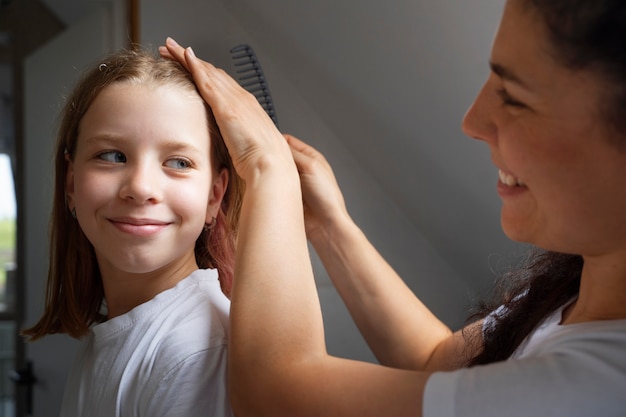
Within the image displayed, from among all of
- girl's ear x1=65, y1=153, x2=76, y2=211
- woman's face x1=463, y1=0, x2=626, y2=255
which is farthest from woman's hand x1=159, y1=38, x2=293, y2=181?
woman's face x1=463, y1=0, x2=626, y2=255

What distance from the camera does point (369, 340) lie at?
1.10m

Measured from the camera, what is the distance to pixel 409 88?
1457mm

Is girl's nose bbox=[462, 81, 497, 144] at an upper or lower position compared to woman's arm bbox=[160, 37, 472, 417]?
upper

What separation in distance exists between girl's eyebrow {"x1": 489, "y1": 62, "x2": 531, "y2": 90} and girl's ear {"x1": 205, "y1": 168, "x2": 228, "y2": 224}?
43 centimetres

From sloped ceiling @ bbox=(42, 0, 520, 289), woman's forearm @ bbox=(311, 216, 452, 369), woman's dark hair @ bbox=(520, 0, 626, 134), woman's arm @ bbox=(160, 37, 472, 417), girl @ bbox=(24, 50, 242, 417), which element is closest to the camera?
woman's dark hair @ bbox=(520, 0, 626, 134)

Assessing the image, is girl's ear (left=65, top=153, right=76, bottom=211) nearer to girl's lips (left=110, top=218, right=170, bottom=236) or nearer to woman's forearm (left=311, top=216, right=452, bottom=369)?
girl's lips (left=110, top=218, right=170, bottom=236)

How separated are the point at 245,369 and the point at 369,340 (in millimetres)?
373

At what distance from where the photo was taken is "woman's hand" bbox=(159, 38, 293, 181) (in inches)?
36.2

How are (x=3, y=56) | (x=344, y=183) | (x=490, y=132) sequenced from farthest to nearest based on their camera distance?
(x=3, y=56) < (x=344, y=183) < (x=490, y=132)

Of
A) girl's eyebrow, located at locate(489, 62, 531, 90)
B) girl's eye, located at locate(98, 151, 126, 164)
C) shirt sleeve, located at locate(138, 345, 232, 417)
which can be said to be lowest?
shirt sleeve, located at locate(138, 345, 232, 417)

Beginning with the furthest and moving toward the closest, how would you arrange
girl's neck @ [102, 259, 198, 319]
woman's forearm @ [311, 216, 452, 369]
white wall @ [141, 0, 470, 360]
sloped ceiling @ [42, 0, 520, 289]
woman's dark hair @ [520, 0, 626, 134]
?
white wall @ [141, 0, 470, 360] → sloped ceiling @ [42, 0, 520, 289] → woman's forearm @ [311, 216, 452, 369] → girl's neck @ [102, 259, 198, 319] → woman's dark hair @ [520, 0, 626, 134]

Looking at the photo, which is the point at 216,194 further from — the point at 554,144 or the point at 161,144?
the point at 554,144

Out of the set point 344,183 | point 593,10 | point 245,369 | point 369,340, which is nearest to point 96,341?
point 245,369

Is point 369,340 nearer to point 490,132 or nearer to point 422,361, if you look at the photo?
point 422,361
